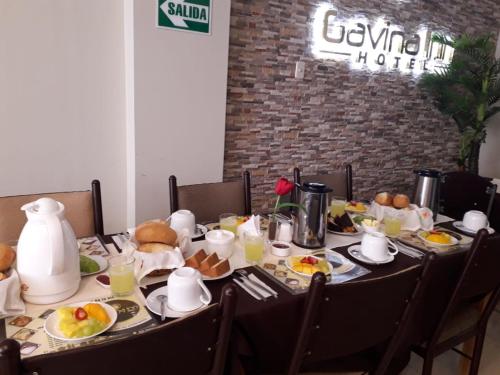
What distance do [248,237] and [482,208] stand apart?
187 centimetres

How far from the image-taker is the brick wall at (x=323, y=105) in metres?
2.81

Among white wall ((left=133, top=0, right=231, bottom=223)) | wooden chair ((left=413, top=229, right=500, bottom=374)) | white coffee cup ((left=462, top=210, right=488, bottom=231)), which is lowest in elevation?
wooden chair ((left=413, top=229, right=500, bottom=374))

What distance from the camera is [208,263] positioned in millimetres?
1223

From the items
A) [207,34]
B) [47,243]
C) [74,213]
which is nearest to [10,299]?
[47,243]

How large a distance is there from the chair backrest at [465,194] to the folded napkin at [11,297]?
2280mm

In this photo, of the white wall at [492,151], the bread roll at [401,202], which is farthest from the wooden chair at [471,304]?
the white wall at [492,151]

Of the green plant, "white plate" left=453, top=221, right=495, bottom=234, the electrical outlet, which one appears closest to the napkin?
"white plate" left=453, top=221, right=495, bottom=234

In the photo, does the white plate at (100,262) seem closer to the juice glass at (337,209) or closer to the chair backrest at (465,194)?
the juice glass at (337,209)

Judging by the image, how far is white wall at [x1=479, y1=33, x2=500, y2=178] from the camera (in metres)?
4.57

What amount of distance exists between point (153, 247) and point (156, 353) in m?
0.54

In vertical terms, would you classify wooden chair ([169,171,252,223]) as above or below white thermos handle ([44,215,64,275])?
below

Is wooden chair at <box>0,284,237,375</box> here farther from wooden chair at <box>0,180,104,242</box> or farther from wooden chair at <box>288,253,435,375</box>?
wooden chair at <box>0,180,104,242</box>

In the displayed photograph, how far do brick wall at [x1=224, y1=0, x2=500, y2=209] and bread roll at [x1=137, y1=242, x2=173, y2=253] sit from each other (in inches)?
65.7

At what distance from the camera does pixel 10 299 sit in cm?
96
